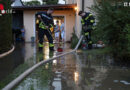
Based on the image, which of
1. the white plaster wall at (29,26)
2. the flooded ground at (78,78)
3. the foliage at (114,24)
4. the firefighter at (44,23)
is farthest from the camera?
the white plaster wall at (29,26)

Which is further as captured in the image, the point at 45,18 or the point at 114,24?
the point at 45,18

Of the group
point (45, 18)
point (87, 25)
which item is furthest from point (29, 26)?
point (45, 18)

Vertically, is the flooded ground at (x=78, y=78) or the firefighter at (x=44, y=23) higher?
the firefighter at (x=44, y=23)

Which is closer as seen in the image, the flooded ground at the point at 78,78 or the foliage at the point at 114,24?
the flooded ground at the point at 78,78

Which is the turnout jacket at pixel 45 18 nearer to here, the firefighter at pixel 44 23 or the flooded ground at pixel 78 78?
the firefighter at pixel 44 23

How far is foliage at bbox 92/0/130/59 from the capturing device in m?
6.07

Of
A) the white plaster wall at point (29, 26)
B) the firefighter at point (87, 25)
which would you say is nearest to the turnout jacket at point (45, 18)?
the firefighter at point (87, 25)

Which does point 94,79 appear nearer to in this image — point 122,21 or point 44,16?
point 122,21

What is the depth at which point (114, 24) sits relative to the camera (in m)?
6.15

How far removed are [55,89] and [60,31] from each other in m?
12.6

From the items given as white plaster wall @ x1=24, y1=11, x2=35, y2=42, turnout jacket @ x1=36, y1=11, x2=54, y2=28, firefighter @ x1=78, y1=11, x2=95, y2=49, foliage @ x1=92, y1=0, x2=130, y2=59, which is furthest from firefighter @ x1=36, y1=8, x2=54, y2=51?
white plaster wall @ x1=24, y1=11, x2=35, y2=42

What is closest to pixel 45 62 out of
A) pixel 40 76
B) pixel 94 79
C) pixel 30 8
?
pixel 40 76

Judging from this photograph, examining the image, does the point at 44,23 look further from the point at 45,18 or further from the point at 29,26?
the point at 29,26

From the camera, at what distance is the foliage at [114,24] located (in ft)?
19.9
